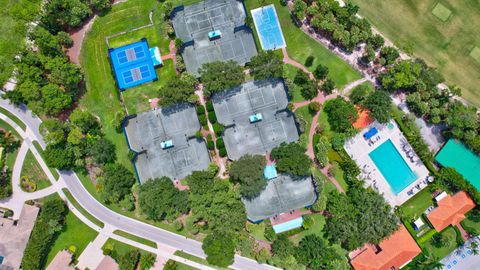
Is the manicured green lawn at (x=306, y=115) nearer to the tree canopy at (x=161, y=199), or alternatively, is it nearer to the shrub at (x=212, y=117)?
the shrub at (x=212, y=117)

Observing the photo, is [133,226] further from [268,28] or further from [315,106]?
[268,28]

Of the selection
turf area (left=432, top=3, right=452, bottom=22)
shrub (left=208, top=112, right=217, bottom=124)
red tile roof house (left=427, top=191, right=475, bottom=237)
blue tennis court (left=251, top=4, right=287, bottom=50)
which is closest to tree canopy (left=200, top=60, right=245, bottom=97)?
shrub (left=208, top=112, right=217, bottom=124)

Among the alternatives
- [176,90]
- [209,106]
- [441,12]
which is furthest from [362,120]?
[176,90]

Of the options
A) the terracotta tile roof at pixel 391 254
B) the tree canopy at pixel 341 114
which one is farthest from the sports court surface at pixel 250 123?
the terracotta tile roof at pixel 391 254

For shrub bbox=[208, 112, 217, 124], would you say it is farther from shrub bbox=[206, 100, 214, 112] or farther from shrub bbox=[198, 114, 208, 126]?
shrub bbox=[198, 114, 208, 126]

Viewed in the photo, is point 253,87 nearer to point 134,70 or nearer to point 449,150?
point 134,70

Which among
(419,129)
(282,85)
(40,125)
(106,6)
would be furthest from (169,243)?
(419,129)
